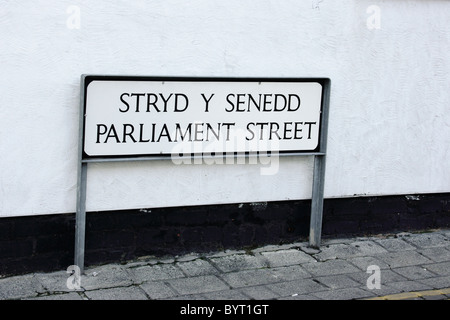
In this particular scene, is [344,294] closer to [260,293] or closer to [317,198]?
[260,293]

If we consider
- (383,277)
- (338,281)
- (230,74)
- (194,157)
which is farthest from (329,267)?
(230,74)

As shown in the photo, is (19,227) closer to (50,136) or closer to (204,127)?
(50,136)

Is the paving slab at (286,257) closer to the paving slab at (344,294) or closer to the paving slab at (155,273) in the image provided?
the paving slab at (344,294)

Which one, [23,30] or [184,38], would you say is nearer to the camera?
[23,30]

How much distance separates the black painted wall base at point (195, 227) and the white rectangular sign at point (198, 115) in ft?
1.89

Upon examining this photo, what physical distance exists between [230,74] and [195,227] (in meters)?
1.35

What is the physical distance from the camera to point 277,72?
6559 mm

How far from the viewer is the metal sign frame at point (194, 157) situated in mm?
5715

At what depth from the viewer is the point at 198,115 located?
6172 millimetres
